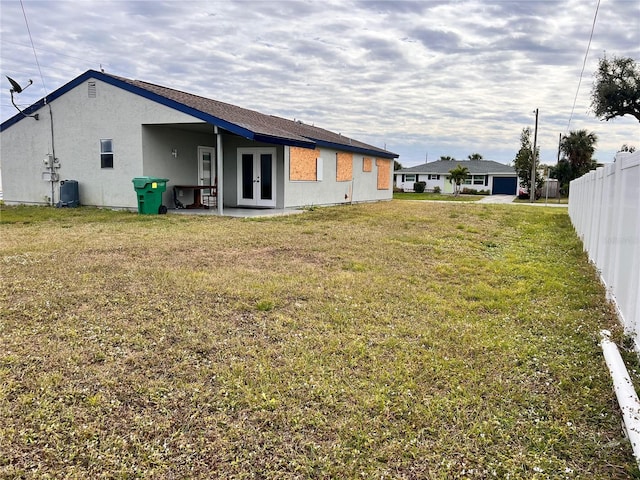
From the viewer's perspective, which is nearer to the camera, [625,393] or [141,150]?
[625,393]

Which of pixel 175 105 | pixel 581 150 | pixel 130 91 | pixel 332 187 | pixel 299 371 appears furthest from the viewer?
pixel 581 150

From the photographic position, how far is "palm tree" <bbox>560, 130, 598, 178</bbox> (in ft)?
126

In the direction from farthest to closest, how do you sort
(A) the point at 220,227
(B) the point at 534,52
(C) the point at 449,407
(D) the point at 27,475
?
1. (B) the point at 534,52
2. (A) the point at 220,227
3. (C) the point at 449,407
4. (D) the point at 27,475

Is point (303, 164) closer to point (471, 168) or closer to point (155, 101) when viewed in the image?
point (155, 101)

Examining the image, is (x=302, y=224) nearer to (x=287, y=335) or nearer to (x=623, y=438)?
(x=287, y=335)

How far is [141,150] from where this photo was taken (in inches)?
547

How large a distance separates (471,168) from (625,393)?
4985 centimetres

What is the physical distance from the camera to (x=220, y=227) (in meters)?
10.5

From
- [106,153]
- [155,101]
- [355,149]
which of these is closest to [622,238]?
[155,101]

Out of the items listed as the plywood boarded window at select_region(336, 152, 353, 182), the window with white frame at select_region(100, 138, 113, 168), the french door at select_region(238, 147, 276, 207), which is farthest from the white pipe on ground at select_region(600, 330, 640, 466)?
the plywood boarded window at select_region(336, 152, 353, 182)

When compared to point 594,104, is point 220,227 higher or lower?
lower

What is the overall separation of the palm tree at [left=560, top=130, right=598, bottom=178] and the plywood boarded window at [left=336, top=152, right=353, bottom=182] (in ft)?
86.0

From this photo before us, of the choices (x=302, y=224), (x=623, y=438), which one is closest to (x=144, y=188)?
(x=302, y=224)

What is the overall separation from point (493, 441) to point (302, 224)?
30.4 feet
